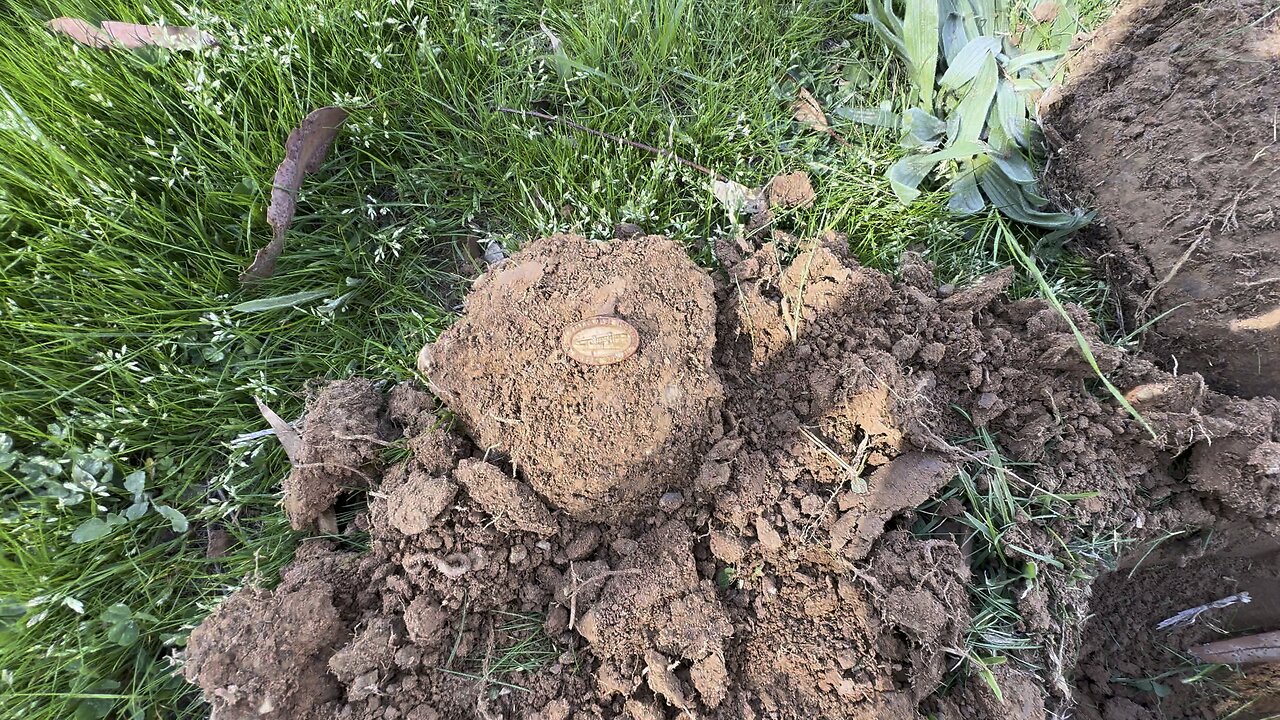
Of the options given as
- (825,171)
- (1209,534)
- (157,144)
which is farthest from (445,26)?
(1209,534)

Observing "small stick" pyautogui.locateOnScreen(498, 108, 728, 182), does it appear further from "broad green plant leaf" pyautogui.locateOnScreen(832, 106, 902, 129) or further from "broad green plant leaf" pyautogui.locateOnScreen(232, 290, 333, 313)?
"broad green plant leaf" pyautogui.locateOnScreen(232, 290, 333, 313)

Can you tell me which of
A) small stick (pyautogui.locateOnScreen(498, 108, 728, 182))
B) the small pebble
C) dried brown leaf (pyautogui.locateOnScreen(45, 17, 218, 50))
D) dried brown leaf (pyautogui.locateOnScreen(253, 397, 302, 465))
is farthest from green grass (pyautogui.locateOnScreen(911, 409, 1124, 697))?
dried brown leaf (pyautogui.locateOnScreen(45, 17, 218, 50))

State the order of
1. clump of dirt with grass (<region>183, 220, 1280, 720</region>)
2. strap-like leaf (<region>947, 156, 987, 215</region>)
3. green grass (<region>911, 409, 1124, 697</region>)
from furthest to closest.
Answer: strap-like leaf (<region>947, 156, 987, 215</region>), green grass (<region>911, 409, 1124, 697</region>), clump of dirt with grass (<region>183, 220, 1280, 720</region>)

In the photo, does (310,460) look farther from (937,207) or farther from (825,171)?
(937,207)

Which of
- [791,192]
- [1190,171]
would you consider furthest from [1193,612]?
[791,192]

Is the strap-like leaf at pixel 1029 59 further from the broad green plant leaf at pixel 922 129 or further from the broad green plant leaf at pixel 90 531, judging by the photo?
the broad green plant leaf at pixel 90 531
